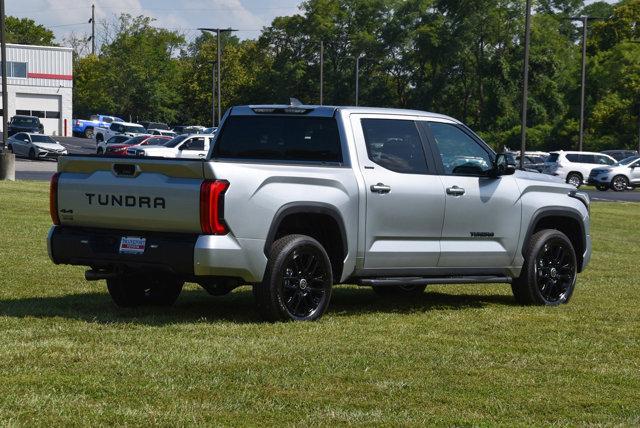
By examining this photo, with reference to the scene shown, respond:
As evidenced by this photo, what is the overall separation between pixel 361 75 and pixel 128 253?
98.6 metres

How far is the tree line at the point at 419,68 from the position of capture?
8756 centimetres

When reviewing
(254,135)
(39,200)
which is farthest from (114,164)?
(39,200)

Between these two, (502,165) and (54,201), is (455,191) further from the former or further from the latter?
(54,201)

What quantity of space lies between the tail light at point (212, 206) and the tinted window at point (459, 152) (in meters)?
2.60

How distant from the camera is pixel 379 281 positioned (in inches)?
426

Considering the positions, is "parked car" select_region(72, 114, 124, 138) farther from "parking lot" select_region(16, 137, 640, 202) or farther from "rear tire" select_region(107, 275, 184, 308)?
"rear tire" select_region(107, 275, 184, 308)

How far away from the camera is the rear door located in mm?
10844

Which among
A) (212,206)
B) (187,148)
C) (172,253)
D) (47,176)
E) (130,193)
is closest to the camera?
(212,206)

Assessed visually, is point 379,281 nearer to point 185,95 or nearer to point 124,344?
point 124,344

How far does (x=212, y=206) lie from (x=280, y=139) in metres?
1.58

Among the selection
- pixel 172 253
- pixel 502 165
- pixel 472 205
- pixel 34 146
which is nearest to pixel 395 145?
pixel 472 205

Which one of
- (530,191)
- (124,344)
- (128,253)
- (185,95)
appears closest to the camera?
(124,344)

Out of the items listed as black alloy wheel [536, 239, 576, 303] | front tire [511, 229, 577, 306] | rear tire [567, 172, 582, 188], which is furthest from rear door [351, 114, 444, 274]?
rear tire [567, 172, 582, 188]

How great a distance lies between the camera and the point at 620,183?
2136 inches
